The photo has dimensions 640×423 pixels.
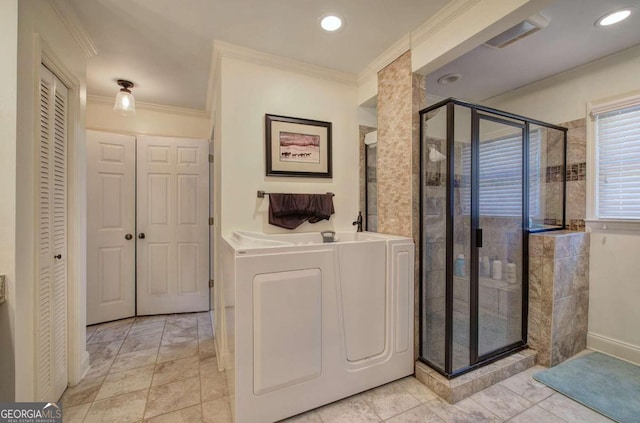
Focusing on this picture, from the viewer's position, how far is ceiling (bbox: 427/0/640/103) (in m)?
1.60

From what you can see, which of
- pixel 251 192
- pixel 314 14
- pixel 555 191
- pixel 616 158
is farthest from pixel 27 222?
pixel 616 158

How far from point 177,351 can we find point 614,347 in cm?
355

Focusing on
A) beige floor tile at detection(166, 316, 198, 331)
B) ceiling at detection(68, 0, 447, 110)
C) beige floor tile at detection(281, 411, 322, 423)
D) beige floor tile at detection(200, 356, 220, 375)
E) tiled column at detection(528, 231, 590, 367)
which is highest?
ceiling at detection(68, 0, 447, 110)

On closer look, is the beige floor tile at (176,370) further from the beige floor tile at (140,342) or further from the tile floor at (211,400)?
the beige floor tile at (140,342)

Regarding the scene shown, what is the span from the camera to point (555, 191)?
233cm

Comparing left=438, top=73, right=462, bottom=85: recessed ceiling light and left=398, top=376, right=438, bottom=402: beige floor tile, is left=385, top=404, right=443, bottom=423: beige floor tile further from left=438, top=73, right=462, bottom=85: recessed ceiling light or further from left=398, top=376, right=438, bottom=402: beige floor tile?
left=438, top=73, right=462, bottom=85: recessed ceiling light

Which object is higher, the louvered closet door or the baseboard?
the louvered closet door

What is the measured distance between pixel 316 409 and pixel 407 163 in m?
1.72

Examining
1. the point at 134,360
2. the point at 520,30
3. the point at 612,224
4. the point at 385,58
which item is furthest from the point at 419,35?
the point at 134,360

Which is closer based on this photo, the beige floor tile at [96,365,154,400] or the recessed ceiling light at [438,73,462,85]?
the beige floor tile at [96,365,154,400]

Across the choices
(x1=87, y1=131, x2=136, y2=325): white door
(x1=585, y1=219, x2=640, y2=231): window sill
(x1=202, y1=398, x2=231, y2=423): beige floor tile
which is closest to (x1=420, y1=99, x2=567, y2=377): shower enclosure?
(x1=585, y1=219, x2=640, y2=231): window sill

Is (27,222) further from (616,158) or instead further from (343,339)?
(616,158)

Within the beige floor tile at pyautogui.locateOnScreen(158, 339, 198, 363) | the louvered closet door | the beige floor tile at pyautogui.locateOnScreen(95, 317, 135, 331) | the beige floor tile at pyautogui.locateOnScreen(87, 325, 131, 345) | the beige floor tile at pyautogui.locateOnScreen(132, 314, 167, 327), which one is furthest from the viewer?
the beige floor tile at pyautogui.locateOnScreen(132, 314, 167, 327)

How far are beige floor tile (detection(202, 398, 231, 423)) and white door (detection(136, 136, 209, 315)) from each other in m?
1.76
